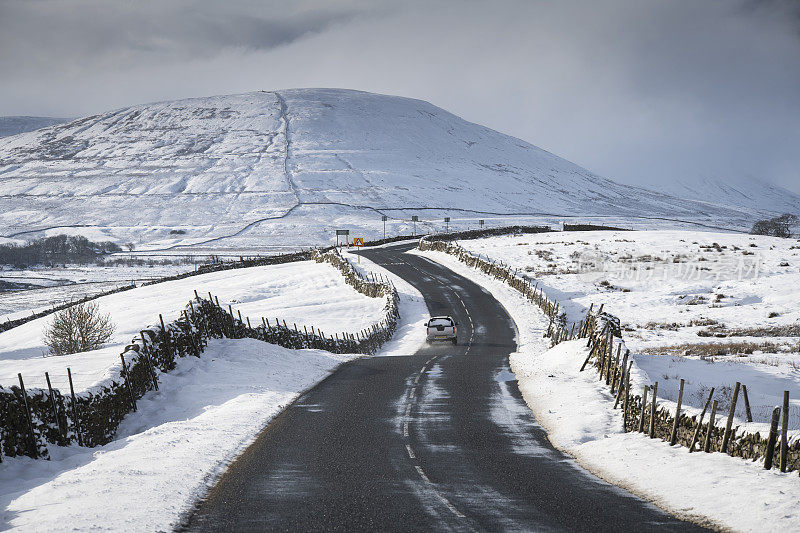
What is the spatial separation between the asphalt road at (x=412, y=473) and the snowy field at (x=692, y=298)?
12.7 feet

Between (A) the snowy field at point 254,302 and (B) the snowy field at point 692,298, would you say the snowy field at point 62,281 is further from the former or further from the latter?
(B) the snowy field at point 692,298

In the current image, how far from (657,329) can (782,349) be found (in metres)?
10.8

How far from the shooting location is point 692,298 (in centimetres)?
4934

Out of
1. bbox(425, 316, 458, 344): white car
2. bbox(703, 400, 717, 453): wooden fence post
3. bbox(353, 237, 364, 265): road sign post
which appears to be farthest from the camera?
bbox(353, 237, 364, 265): road sign post

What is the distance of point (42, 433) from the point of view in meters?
14.0

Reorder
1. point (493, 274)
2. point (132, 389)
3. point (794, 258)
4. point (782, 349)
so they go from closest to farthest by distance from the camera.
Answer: point (132, 389) → point (782, 349) → point (794, 258) → point (493, 274)

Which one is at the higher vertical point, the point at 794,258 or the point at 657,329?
the point at 794,258

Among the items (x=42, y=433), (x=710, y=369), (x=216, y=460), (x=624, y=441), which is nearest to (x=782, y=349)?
(x=710, y=369)

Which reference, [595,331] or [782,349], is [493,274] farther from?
[595,331]

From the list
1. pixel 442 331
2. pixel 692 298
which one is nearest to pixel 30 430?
pixel 442 331

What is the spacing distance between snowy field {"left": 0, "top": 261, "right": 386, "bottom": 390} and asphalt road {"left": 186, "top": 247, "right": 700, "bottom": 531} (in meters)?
21.6

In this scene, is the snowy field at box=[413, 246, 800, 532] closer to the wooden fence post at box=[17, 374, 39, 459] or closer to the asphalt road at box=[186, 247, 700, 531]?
the asphalt road at box=[186, 247, 700, 531]

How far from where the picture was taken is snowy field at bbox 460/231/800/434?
72.5 feet

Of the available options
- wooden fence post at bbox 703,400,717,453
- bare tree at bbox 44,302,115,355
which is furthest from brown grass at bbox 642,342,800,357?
bare tree at bbox 44,302,115,355
